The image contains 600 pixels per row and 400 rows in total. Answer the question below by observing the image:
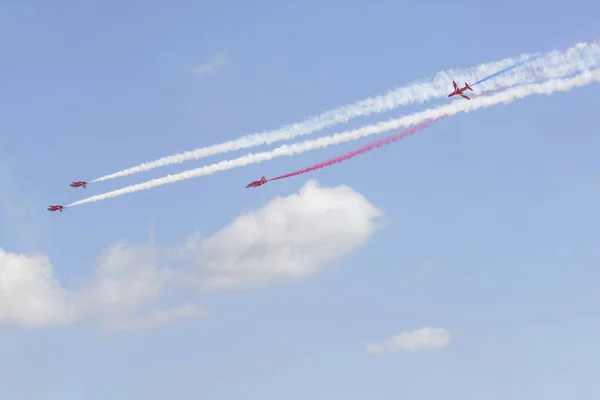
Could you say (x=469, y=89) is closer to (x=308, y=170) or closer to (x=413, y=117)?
(x=413, y=117)

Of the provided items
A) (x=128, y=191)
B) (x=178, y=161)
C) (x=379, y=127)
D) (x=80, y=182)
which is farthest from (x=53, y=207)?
(x=379, y=127)

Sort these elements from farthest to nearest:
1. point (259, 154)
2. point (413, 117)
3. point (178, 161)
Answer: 1. point (178, 161)
2. point (259, 154)
3. point (413, 117)

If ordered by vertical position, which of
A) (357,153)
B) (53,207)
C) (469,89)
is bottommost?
(357,153)

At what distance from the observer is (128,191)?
160 meters

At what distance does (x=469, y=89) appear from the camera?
13175cm

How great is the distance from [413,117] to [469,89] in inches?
469

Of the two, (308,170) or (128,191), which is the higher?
(128,191)

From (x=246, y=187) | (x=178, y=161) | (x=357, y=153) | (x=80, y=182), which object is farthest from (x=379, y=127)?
(x=80, y=182)

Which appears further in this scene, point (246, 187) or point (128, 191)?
point (128, 191)

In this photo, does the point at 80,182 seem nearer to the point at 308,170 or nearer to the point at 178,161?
the point at 178,161

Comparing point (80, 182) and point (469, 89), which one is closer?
point (469, 89)

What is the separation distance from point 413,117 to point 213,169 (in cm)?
3881

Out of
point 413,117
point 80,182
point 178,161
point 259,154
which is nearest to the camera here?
point 413,117

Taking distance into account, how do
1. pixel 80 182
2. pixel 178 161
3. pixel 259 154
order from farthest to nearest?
1. pixel 80 182
2. pixel 178 161
3. pixel 259 154
